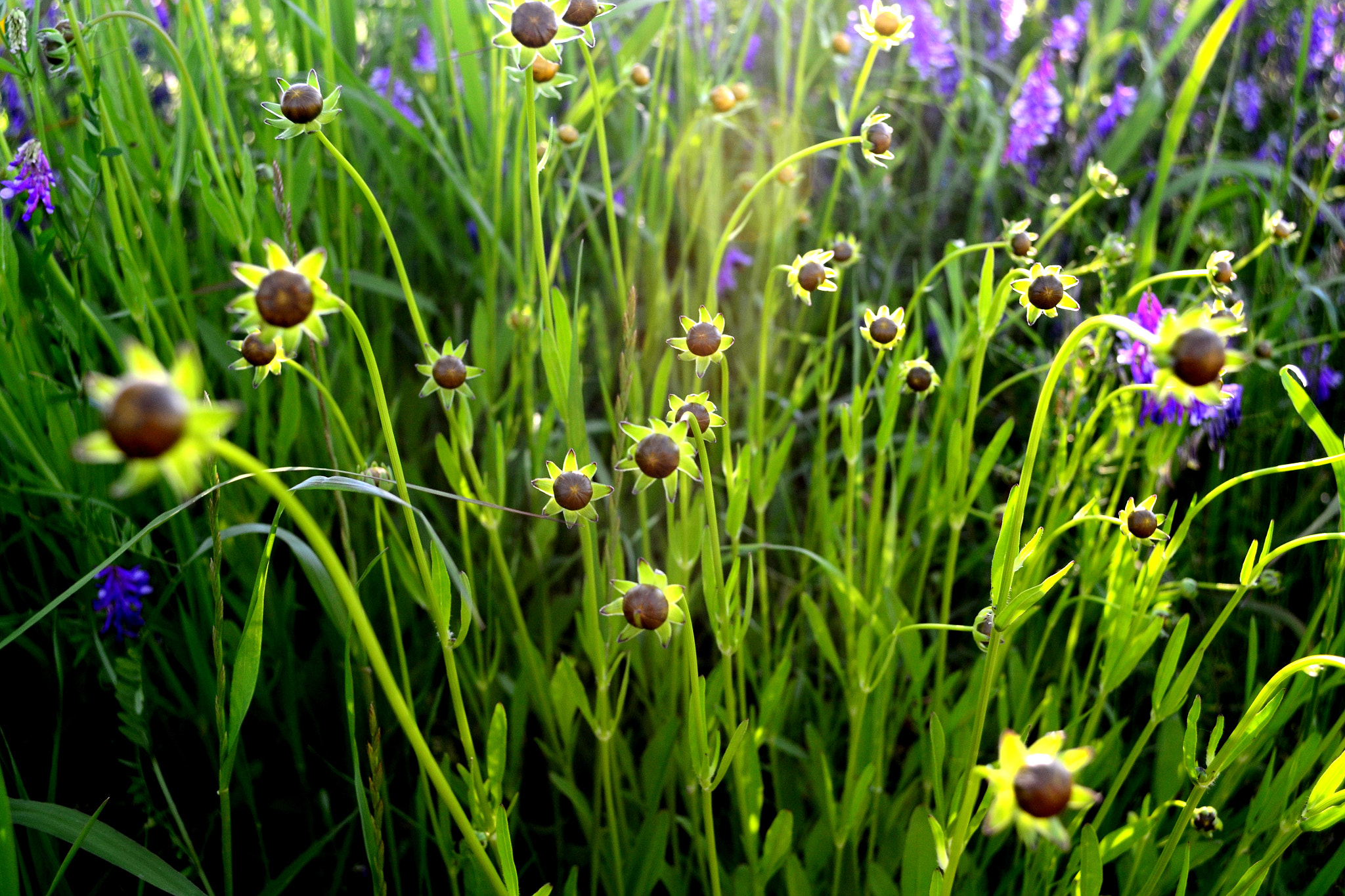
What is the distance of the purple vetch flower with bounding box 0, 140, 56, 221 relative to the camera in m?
1.19

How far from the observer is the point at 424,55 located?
98.1 inches

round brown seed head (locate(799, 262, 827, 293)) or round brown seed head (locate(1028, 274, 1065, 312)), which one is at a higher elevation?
round brown seed head (locate(1028, 274, 1065, 312))

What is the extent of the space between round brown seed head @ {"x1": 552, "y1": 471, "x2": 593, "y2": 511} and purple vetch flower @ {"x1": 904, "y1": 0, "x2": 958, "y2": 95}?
1.89m

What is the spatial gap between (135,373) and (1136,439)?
1.21 metres

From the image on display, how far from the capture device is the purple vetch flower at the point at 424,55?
230cm

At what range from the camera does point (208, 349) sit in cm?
149

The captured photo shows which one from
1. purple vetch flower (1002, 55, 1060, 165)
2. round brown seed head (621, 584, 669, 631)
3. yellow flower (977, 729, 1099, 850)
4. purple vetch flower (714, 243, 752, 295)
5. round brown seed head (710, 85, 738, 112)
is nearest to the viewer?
yellow flower (977, 729, 1099, 850)

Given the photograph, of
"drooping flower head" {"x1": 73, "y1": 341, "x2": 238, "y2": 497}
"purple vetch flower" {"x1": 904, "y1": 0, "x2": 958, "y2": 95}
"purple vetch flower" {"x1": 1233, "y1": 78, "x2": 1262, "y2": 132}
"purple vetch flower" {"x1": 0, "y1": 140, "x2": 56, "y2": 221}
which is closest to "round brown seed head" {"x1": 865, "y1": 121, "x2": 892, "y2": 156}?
"drooping flower head" {"x1": 73, "y1": 341, "x2": 238, "y2": 497}

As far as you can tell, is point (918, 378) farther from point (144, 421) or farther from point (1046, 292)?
point (144, 421)

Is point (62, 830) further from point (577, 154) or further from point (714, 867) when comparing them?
point (577, 154)

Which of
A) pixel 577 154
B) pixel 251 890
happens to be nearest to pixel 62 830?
pixel 251 890

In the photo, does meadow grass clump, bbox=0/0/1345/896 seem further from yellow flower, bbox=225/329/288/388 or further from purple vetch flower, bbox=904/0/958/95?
purple vetch flower, bbox=904/0/958/95

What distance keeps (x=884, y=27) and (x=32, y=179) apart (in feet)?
3.62

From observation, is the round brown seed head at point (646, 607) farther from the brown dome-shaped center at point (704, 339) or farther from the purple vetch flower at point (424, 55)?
the purple vetch flower at point (424, 55)
